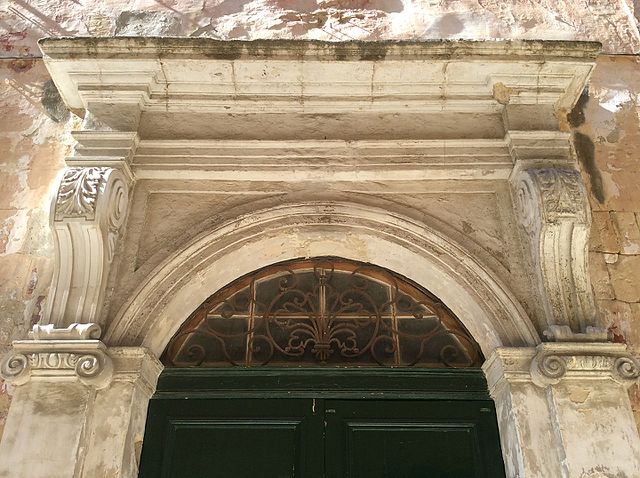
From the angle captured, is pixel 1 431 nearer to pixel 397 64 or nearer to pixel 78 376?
pixel 78 376

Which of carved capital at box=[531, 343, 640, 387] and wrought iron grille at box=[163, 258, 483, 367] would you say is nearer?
carved capital at box=[531, 343, 640, 387]

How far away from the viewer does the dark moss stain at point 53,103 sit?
4.30m

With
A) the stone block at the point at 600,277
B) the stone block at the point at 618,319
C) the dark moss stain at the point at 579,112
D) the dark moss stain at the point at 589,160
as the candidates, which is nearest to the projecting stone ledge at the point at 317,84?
the dark moss stain at the point at 579,112

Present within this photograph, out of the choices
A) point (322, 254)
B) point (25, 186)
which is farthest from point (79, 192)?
point (322, 254)

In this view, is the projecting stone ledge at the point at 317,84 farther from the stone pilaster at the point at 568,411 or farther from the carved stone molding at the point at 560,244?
the stone pilaster at the point at 568,411

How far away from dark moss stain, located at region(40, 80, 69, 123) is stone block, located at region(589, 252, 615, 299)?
10.5ft

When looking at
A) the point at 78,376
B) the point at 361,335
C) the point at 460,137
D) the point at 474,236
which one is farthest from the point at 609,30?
the point at 78,376

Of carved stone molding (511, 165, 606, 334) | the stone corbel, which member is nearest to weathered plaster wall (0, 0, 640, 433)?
carved stone molding (511, 165, 606, 334)

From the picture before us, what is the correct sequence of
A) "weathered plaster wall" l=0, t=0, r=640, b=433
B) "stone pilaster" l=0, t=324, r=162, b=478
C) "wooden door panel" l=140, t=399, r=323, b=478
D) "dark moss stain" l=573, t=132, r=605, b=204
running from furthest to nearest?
"dark moss stain" l=573, t=132, r=605, b=204 → "weathered plaster wall" l=0, t=0, r=640, b=433 → "wooden door panel" l=140, t=399, r=323, b=478 → "stone pilaster" l=0, t=324, r=162, b=478

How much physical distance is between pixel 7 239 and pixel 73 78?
992mm

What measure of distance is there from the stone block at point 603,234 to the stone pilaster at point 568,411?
0.71 metres

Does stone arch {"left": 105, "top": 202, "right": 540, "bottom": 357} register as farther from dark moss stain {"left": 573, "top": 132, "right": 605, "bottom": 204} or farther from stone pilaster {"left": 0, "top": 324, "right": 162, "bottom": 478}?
dark moss stain {"left": 573, "top": 132, "right": 605, "bottom": 204}

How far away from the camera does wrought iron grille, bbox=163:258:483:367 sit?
375 centimetres

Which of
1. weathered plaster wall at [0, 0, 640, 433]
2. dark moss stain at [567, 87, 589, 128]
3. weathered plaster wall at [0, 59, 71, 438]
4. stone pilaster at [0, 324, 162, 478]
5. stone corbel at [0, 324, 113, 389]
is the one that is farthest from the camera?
dark moss stain at [567, 87, 589, 128]
